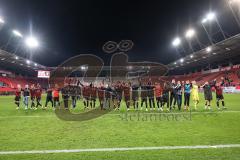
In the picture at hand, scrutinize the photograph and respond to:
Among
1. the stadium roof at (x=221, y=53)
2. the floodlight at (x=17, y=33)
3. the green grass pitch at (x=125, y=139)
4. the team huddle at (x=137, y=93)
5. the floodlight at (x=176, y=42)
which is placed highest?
the floodlight at (x=17, y=33)

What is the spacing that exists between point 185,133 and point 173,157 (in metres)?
3.22

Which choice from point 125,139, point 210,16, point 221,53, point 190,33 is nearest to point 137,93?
point 125,139

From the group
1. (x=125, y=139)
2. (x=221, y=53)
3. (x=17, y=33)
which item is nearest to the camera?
(x=125, y=139)

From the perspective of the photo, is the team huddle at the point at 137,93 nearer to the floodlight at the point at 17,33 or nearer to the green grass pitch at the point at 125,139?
the green grass pitch at the point at 125,139

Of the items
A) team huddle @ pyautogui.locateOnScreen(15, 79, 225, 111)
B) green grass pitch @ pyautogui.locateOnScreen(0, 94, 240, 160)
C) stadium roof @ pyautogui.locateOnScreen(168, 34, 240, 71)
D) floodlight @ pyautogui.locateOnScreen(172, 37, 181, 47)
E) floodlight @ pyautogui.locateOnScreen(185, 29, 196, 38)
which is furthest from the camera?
floodlight @ pyautogui.locateOnScreen(172, 37, 181, 47)

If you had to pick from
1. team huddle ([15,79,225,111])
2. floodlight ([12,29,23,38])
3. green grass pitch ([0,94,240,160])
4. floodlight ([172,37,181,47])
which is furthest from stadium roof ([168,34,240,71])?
floodlight ([12,29,23,38])

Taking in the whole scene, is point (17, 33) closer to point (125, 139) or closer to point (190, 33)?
point (190, 33)

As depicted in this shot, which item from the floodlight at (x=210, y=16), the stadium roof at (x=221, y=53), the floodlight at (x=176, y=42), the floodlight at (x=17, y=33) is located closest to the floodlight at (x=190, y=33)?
the floodlight at (x=176, y=42)

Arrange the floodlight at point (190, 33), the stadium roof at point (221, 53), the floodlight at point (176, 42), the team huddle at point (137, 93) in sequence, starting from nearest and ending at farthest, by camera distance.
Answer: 1. the team huddle at point (137, 93)
2. the stadium roof at point (221, 53)
3. the floodlight at point (190, 33)
4. the floodlight at point (176, 42)

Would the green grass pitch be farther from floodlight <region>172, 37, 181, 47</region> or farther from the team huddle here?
floodlight <region>172, 37, 181, 47</region>

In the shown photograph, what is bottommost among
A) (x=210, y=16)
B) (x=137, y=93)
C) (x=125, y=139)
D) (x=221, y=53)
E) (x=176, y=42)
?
(x=125, y=139)

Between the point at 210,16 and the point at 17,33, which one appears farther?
the point at 17,33

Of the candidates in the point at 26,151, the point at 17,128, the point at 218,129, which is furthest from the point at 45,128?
the point at 218,129

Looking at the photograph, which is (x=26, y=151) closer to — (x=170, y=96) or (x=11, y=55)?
(x=170, y=96)
